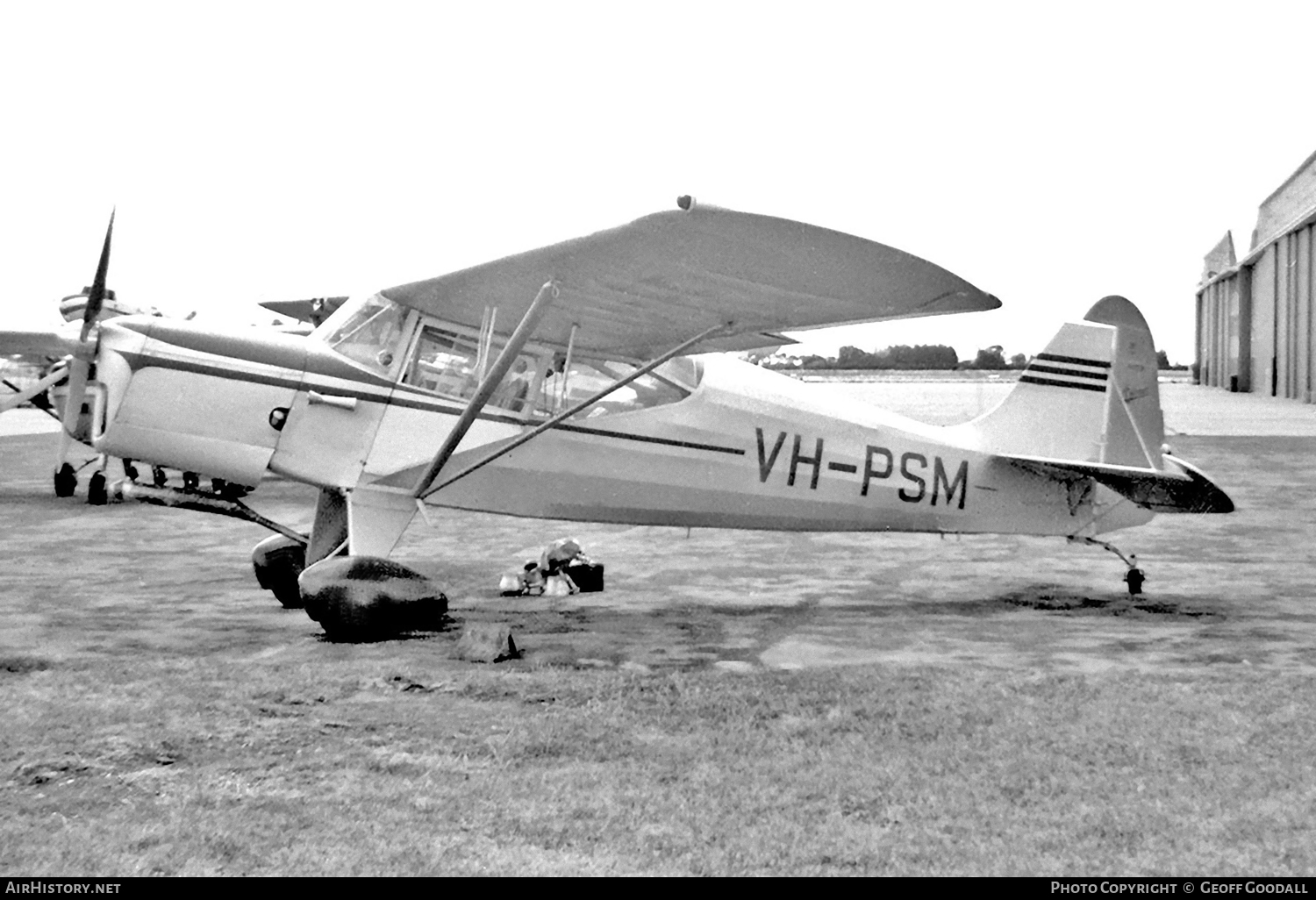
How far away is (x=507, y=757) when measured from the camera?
14.9 feet

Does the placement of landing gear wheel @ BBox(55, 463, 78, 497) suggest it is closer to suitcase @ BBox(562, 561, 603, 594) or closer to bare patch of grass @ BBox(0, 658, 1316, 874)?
suitcase @ BBox(562, 561, 603, 594)

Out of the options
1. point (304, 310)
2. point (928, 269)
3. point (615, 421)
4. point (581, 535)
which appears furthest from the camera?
point (304, 310)

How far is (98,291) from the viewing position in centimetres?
820

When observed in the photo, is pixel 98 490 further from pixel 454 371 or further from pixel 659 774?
pixel 659 774

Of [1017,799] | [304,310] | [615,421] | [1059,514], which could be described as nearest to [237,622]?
[615,421]

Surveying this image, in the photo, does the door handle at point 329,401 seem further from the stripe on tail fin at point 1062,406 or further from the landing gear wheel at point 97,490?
the landing gear wheel at point 97,490

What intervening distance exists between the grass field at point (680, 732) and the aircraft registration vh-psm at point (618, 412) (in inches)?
26.4

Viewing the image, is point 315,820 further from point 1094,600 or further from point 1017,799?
point 1094,600

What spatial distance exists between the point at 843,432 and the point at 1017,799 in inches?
200

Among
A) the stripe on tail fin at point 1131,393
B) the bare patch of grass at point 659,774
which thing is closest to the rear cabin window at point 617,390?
the bare patch of grass at point 659,774

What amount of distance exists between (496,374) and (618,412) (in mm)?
1363

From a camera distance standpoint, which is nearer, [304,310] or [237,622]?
[237,622]

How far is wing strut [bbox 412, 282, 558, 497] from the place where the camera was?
725cm

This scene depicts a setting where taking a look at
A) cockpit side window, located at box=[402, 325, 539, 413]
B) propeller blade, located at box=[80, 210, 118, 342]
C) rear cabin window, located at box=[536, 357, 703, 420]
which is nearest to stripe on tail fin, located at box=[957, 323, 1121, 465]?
rear cabin window, located at box=[536, 357, 703, 420]
